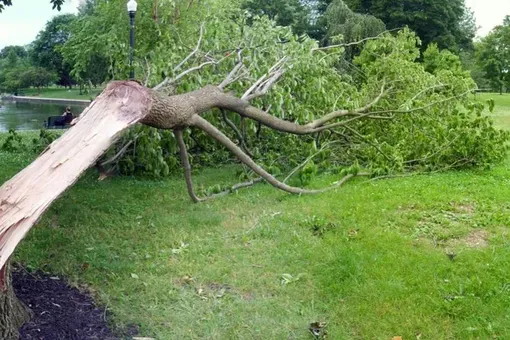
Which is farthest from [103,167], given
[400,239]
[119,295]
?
[400,239]

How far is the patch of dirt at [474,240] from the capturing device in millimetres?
3848

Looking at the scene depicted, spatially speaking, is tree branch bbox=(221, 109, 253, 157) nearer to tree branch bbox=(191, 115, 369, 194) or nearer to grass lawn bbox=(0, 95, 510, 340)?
grass lawn bbox=(0, 95, 510, 340)

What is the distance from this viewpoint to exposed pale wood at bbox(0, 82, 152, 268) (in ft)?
7.34

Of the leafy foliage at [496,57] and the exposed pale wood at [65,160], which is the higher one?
the leafy foliage at [496,57]

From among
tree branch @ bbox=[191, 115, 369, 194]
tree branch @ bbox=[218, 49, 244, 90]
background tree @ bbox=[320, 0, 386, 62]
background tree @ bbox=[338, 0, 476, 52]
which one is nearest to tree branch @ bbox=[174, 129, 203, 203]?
tree branch @ bbox=[191, 115, 369, 194]

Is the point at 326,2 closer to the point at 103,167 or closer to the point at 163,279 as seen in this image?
the point at 103,167

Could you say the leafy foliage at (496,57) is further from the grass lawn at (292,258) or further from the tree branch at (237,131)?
the grass lawn at (292,258)

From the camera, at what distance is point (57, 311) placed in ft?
9.57

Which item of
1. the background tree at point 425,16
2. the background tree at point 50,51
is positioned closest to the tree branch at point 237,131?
the background tree at point 425,16

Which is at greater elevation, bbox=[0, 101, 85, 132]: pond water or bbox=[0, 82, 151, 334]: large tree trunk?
bbox=[0, 82, 151, 334]: large tree trunk

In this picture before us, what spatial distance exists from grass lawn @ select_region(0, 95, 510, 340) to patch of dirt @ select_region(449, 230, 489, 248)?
14 mm

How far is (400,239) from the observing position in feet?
12.8

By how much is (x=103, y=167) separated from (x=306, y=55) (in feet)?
8.23

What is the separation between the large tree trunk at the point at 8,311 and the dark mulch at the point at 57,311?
50 mm
